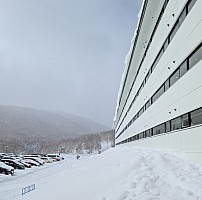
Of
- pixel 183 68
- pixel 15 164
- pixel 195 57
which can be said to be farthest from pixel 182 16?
pixel 15 164

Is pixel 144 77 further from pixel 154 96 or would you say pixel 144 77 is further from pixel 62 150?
pixel 62 150

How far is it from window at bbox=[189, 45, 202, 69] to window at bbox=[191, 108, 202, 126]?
1.77m

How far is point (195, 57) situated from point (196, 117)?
7.13ft

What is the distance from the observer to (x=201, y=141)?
27.6 ft

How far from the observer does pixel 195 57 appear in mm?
9344

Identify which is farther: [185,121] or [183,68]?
Answer: [183,68]

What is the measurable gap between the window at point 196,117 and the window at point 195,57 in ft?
5.82

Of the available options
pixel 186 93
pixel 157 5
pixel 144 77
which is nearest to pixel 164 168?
pixel 186 93

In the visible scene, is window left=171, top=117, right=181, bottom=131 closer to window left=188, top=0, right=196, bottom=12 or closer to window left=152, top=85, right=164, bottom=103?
window left=152, top=85, right=164, bottom=103

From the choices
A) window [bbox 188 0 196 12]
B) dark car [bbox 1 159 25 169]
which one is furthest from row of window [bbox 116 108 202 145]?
dark car [bbox 1 159 25 169]

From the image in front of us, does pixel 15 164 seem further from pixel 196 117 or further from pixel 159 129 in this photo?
pixel 196 117

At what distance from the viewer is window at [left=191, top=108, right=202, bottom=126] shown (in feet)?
28.6

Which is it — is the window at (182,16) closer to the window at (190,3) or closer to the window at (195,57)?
the window at (190,3)

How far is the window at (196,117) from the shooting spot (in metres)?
8.70
